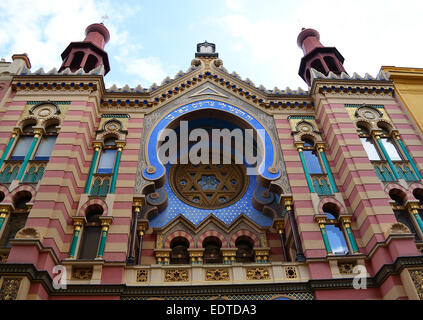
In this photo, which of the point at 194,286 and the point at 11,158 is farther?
the point at 11,158

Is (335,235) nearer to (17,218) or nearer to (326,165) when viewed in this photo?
(326,165)

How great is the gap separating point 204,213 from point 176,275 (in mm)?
→ 4217

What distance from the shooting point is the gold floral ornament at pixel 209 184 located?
57.7 ft

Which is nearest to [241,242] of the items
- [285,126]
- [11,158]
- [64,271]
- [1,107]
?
[285,126]

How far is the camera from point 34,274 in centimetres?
1112

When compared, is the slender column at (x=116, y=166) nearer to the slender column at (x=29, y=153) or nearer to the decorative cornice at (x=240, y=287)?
the slender column at (x=29, y=153)

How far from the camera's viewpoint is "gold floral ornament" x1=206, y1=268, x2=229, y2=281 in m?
12.8

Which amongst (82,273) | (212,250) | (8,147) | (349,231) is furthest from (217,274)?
(8,147)

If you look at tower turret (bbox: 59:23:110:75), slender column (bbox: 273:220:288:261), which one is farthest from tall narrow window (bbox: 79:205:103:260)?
tower turret (bbox: 59:23:110:75)

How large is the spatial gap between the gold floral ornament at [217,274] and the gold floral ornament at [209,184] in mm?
4327

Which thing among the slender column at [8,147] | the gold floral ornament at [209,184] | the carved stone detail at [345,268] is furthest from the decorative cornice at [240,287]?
the slender column at [8,147]

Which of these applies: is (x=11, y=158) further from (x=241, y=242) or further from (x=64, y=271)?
(x=241, y=242)

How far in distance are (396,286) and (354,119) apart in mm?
8005

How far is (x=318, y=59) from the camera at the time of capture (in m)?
22.7
